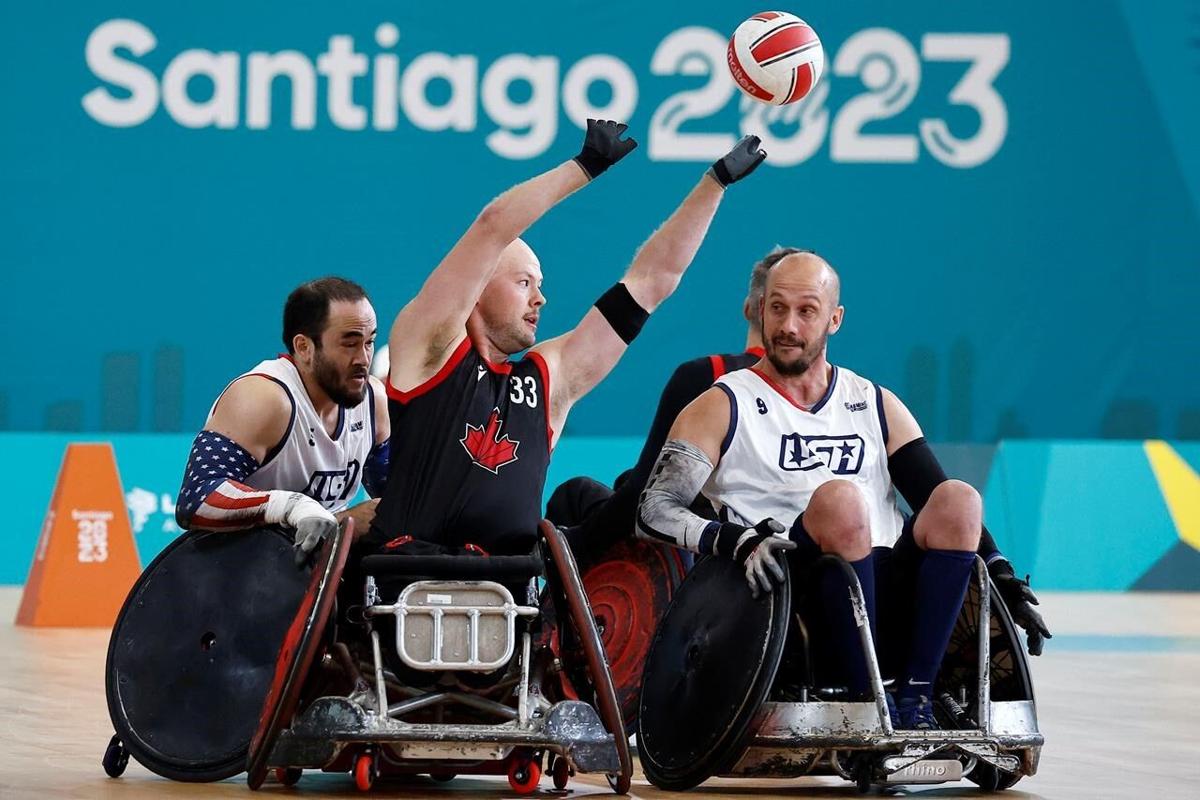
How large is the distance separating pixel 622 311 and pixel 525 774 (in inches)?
54.0

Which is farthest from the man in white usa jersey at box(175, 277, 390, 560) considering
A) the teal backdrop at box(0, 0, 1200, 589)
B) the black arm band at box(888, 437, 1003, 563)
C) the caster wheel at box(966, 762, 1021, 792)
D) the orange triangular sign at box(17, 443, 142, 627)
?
the teal backdrop at box(0, 0, 1200, 589)

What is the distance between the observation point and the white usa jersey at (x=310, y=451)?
6.42 m

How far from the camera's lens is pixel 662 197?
49.5 feet

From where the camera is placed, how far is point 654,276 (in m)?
6.12

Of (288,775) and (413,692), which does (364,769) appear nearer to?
(413,692)

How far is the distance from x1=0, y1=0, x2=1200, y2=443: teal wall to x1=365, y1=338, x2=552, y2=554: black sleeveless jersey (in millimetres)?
9187

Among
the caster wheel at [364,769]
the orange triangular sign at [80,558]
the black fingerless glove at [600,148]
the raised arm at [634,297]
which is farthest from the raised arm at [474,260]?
the orange triangular sign at [80,558]

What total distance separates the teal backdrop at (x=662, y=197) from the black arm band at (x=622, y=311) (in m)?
8.59

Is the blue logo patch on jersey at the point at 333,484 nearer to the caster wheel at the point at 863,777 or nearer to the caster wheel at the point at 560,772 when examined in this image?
the caster wheel at the point at 560,772

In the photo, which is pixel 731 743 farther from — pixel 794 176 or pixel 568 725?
pixel 794 176

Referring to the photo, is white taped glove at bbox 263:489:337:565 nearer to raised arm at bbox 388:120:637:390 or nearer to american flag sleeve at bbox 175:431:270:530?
american flag sleeve at bbox 175:431:270:530

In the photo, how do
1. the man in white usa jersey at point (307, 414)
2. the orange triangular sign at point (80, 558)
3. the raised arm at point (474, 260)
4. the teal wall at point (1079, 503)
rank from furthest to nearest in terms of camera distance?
1. the teal wall at point (1079, 503)
2. the orange triangular sign at point (80, 558)
3. the man in white usa jersey at point (307, 414)
4. the raised arm at point (474, 260)

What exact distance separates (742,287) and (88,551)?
5546mm

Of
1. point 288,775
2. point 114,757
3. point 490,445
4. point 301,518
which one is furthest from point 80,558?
point 490,445
